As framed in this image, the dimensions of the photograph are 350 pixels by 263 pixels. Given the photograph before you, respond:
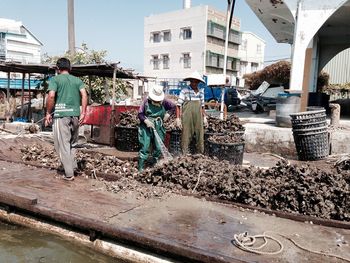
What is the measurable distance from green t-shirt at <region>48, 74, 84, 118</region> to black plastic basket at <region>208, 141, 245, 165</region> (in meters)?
2.90

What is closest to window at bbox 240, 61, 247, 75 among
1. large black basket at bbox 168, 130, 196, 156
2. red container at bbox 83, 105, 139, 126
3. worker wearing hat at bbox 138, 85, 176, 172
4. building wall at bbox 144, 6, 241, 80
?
building wall at bbox 144, 6, 241, 80

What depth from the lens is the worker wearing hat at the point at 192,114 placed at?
6918mm

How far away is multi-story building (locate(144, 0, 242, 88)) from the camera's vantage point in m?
37.4

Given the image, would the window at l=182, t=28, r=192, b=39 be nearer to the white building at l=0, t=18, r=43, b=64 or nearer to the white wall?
the white wall

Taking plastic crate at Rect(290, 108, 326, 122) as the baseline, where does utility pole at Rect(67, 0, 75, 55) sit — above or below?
above

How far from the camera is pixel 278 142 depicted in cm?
921

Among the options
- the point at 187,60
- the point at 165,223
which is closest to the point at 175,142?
the point at 165,223

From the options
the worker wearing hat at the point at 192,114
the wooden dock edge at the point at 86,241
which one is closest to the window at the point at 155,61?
the worker wearing hat at the point at 192,114

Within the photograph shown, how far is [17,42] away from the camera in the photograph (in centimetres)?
3816

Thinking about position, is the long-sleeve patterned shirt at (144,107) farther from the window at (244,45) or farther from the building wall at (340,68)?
the window at (244,45)

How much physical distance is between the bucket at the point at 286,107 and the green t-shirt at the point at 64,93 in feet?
19.9

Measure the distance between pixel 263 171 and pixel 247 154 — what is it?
3869 mm

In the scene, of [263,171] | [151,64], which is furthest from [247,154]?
[151,64]

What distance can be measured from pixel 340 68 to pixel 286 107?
1468cm
